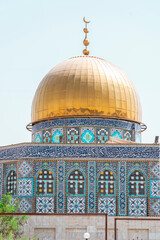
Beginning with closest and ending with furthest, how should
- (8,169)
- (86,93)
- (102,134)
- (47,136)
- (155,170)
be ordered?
1. (155,170)
2. (8,169)
3. (102,134)
4. (86,93)
5. (47,136)

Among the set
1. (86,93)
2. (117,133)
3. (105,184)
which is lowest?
(105,184)

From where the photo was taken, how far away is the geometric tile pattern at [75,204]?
18328 mm

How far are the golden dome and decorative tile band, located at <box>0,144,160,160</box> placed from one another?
8.80 ft

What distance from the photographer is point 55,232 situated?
17141 millimetres

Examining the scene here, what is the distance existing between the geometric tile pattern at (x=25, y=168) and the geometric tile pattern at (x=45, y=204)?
0.93m

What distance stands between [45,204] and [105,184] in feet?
7.02

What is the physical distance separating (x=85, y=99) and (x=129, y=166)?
3.92 metres

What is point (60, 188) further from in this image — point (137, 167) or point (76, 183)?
point (137, 167)

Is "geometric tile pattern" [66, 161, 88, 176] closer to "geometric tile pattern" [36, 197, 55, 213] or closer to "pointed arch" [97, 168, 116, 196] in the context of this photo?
"pointed arch" [97, 168, 116, 196]

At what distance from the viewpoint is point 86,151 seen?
18.7 metres

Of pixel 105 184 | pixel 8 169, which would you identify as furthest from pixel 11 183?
pixel 105 184

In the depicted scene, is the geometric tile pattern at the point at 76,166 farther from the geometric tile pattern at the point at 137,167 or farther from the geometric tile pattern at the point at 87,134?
the geometric tile pattern at the point at 87,134

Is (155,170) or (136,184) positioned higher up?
(155,170)

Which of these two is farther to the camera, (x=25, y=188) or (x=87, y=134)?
(x=87, y=134)
